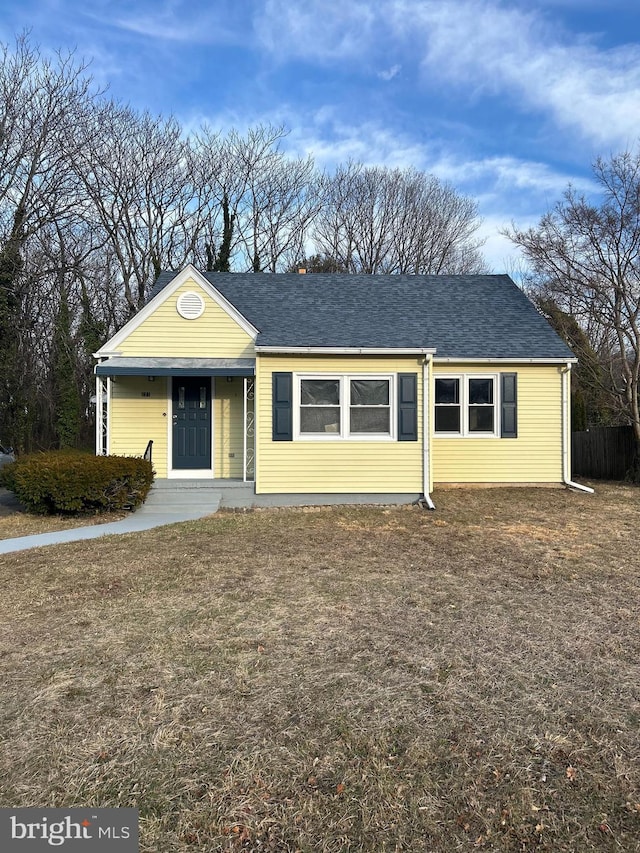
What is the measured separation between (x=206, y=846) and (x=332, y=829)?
1.65ft

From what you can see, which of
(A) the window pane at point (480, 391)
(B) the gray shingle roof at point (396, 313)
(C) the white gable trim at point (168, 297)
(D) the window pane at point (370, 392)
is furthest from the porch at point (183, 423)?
(A) the window pane at point (480, 391)

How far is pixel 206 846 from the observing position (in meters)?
2.02

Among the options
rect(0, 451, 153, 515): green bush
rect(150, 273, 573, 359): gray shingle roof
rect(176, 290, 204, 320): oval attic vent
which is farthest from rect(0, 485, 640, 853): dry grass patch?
rect(176, 290, 204, 320): oval attic vent

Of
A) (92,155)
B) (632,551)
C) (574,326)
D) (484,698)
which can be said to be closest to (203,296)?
(632,551)

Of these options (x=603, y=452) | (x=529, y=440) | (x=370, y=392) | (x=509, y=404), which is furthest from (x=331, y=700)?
(x=603, y=452)

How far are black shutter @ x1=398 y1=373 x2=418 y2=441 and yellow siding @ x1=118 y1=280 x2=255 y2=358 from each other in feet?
10.9

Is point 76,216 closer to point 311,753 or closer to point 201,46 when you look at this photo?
point 201,46

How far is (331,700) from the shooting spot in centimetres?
309

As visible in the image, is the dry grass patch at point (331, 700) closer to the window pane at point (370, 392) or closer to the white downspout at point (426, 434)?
the white downspout at point (426, 434)

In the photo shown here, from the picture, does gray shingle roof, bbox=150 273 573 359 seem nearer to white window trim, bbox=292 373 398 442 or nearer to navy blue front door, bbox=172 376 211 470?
white window trim, bbox=292 373 398 442

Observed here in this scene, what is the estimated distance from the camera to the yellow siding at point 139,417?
1147cm

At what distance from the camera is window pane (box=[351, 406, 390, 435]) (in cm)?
1065

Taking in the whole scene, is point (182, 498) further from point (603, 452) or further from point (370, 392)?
point (603, 452)

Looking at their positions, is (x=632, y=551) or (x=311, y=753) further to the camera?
(x=632, y=551)
